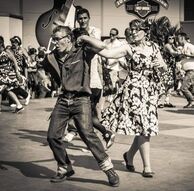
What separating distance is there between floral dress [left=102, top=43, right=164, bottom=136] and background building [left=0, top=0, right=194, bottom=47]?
1484 centimetres

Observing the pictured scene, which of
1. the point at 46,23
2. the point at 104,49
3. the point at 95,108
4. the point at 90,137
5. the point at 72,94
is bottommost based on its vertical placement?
the point at 90,137

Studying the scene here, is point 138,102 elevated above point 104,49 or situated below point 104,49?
below

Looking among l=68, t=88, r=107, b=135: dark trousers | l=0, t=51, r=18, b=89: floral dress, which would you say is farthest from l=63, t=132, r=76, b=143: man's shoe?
l=0, t=51, r=18, b=89: floral dress

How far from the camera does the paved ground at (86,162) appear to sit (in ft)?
20.9

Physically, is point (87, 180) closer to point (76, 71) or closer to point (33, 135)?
point (76, 71)

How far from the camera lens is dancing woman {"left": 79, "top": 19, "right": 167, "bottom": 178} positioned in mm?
6762

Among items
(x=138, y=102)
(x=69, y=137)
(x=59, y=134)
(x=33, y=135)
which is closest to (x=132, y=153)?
(x=138, y=102)

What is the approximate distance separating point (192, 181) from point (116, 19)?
22.8m

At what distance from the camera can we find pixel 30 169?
23.8ft

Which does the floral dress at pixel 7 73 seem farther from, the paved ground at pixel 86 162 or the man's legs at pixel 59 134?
the man's legs at pixel 59 134

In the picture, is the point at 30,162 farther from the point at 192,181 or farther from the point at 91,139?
the point at 192,181

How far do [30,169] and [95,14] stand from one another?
21708mm

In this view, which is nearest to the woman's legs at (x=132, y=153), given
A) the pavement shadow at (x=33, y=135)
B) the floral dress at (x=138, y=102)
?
the floral dress at (x=138, y=102)

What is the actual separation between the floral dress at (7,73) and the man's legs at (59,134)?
26.1 feet
